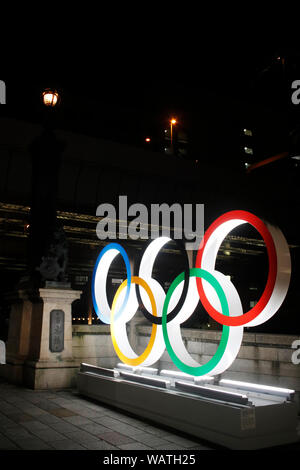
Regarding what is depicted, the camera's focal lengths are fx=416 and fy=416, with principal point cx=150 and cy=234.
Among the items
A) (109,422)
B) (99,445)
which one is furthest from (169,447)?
(109,422)

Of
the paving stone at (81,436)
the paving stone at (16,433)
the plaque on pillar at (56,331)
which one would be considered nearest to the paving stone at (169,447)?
the paving stone at (81,436)

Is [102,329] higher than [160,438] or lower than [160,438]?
higher

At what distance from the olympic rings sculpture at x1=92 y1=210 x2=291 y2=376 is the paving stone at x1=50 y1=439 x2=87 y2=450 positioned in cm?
247

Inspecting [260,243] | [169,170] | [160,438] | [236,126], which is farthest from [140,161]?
[236,126]

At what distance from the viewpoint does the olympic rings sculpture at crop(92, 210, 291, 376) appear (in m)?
6.64

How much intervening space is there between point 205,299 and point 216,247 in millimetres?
1004

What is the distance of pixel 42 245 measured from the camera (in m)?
13.2

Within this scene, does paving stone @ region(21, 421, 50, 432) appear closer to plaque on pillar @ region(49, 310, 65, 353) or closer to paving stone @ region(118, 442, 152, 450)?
paving stone @ region(118, 442, 152, 450)

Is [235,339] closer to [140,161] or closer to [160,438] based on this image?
[160,438]

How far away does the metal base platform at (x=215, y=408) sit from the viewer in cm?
620

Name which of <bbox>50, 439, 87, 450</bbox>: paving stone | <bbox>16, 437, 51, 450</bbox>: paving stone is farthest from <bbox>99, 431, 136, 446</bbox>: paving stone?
<bbox>16, 437, 51, 450</bbox>: paving stone

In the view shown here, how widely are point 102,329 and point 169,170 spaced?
11.6 m

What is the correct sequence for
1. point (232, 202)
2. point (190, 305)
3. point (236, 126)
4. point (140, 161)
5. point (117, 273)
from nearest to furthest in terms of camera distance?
point (190, 305) → point (140, 161) → point (232, 202) → point (117, 273) → point (236, 126)

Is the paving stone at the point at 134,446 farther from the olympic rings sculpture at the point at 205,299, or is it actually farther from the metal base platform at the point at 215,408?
the olympic rings sculpture at the point at 205,299
